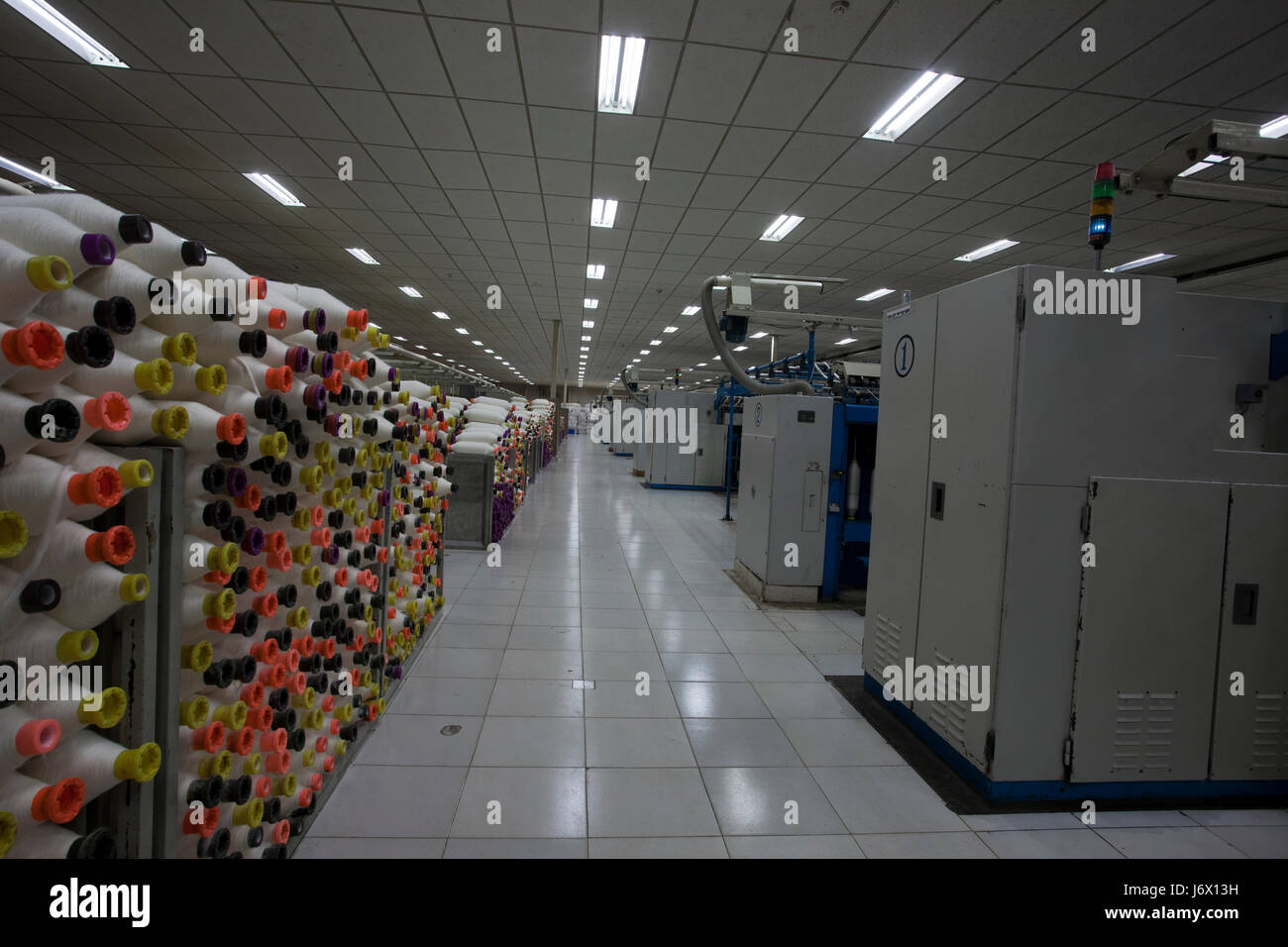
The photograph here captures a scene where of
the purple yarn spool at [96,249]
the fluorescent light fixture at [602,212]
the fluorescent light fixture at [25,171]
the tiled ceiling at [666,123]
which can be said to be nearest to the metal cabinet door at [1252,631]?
the tiled ceiling at [666,123]

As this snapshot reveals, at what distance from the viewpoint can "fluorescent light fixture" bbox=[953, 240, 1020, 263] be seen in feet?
24.2

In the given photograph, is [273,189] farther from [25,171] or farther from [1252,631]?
[1252,631]

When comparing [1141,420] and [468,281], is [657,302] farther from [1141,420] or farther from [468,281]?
[1141,420]


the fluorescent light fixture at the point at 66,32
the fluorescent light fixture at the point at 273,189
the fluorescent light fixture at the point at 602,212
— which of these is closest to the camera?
the fluorescent light fixture at the point at 66,32

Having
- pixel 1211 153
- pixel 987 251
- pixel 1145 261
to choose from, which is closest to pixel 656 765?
pixel 1211 153

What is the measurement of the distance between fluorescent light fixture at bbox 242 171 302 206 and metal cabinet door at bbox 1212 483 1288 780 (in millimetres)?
8672

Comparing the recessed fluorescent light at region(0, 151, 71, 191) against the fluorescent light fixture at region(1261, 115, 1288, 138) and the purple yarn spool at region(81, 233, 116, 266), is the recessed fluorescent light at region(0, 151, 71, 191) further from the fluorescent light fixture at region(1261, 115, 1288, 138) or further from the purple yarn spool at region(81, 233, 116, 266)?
the fluorescent light fixture at region(1261, 115, 1288, 138)

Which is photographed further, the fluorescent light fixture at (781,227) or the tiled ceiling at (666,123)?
the fluorescent light fixture at (781,227)

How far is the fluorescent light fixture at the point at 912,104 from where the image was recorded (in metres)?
4.23

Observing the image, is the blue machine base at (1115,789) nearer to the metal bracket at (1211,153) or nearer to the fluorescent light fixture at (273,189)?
the metal bracket at (1211,153)

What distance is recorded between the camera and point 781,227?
283 inches

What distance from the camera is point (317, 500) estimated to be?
1971 mm

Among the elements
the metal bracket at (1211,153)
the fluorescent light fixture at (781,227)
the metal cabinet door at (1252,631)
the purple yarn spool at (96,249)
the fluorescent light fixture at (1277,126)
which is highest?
the fluorescent light fixture at (781,227)

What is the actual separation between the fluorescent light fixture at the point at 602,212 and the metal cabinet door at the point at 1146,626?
5.89 meters
